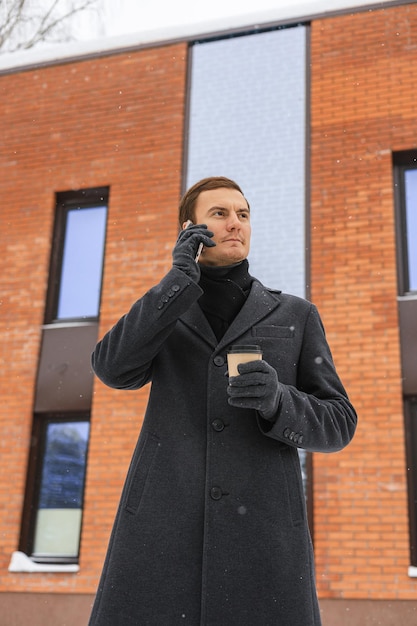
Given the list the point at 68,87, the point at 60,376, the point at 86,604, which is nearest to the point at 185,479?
the point at 86,604

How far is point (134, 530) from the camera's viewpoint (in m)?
1.78

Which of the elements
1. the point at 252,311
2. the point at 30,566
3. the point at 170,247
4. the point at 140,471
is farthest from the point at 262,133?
the point at 140,471

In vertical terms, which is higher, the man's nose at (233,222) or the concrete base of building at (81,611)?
the man's nose at (233,222)

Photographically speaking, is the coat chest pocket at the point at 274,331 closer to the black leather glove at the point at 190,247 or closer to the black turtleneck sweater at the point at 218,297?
the black turtleneck sweater at the point at 218,297

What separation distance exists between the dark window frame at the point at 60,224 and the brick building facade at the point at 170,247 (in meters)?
0.14

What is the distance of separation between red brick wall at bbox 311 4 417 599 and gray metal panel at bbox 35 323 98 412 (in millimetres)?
2769

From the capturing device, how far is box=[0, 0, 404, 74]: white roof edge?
9.30 meters

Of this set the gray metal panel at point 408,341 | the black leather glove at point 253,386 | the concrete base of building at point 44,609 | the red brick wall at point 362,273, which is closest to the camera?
the black leather glove at point 253,386

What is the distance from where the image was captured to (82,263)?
971cm

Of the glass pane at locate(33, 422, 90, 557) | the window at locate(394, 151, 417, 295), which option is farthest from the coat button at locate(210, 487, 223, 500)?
the glass pane at locate(33, 422, 90, 557)

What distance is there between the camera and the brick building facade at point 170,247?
24.4 feet

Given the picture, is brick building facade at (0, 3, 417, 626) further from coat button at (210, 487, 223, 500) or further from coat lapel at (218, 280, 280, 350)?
coat button at (210, 487, 223, 500)

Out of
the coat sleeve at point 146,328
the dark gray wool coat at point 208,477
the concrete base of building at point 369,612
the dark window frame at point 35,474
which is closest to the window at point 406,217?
the concrete base of building at point 369,612

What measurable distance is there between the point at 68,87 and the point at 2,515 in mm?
5506
